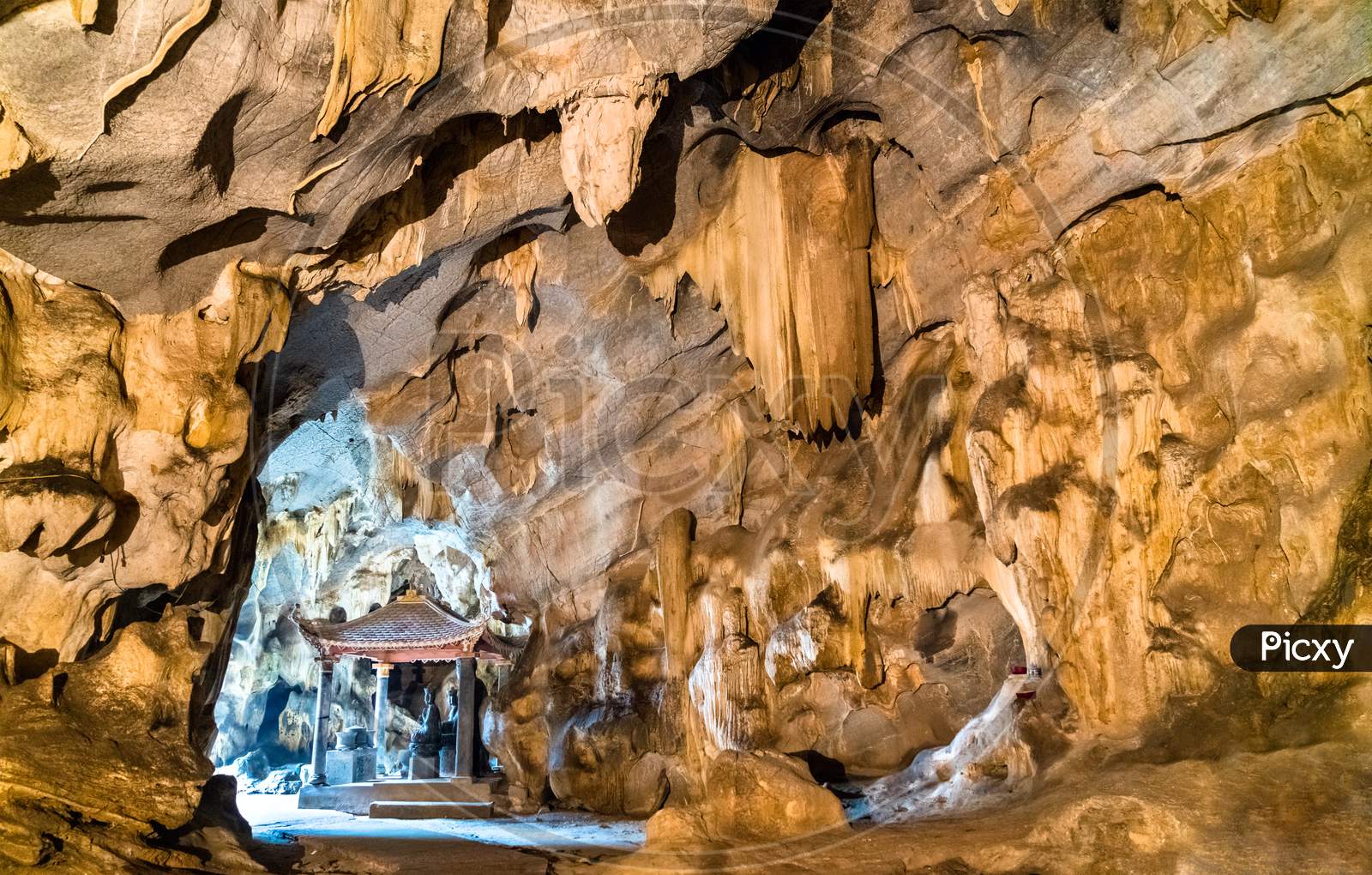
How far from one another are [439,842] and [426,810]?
13.4 feet

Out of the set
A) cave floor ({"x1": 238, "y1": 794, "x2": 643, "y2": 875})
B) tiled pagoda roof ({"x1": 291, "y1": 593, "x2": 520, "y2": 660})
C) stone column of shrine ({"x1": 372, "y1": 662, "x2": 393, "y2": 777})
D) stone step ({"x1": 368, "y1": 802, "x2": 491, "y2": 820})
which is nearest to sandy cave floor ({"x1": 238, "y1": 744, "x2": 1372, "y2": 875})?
cave floor ({"x1": 238, "y1": 794, "x2": 643, "y2": 875})

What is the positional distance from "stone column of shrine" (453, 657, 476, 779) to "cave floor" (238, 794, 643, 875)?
1753mm

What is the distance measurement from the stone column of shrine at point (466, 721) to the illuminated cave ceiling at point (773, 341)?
6.92 feet

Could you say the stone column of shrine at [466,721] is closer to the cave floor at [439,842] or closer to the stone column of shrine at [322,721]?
the cave floor at [439,842]

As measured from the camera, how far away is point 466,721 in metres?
13.6

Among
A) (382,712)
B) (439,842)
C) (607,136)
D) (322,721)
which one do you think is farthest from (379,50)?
(322,721)

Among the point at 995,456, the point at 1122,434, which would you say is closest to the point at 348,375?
the point at 995,456

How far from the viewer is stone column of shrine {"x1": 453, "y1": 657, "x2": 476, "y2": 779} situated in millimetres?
13242

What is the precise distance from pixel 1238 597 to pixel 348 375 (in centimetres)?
874

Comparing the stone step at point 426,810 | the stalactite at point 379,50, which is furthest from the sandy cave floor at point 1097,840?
the stalactite at point 379,50

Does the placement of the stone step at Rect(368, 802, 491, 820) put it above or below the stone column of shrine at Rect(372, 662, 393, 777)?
below

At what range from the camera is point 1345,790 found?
5199 mm

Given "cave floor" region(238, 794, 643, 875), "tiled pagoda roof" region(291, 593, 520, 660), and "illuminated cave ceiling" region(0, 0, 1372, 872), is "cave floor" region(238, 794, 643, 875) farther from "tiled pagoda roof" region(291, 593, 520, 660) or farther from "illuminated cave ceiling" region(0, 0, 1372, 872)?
"tiled pagoda roof" region(291, 593, 520, 660)

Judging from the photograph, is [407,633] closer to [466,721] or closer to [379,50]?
[466,721]
